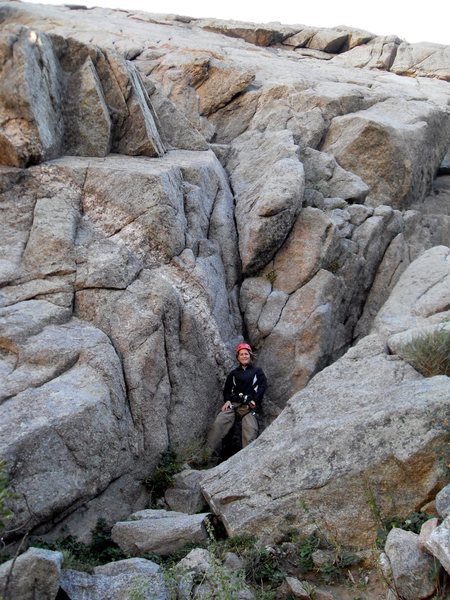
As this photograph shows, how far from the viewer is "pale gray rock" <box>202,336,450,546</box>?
10898 millimetres

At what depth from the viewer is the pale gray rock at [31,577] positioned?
28.2 feet

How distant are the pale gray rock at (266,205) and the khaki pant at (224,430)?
14.3 feet

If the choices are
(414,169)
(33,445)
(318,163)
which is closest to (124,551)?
(33,445)

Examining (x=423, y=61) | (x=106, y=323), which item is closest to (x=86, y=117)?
(x=106, y=323)

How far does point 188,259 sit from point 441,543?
956 cm

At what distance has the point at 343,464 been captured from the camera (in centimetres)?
1123

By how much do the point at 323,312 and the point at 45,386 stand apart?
753cm

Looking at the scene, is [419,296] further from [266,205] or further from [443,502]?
[443,502]

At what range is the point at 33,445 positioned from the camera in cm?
1170

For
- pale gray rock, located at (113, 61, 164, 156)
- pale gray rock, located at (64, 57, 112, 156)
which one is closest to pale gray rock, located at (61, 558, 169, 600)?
pale gray rock, located at (64, 57, 112, 156)

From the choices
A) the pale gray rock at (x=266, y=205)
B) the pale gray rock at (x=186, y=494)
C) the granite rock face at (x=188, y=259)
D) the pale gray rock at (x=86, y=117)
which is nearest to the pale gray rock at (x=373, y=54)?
the granite rock face at (x=188, y=259)

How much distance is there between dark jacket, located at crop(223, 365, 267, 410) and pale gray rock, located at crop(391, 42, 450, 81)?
24.7 meters

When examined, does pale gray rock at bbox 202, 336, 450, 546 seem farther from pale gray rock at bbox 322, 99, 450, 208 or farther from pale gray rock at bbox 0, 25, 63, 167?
pale gray rock at bbox 322, 99, 450, 208

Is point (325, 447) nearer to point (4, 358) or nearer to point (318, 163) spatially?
point (4, 358)
